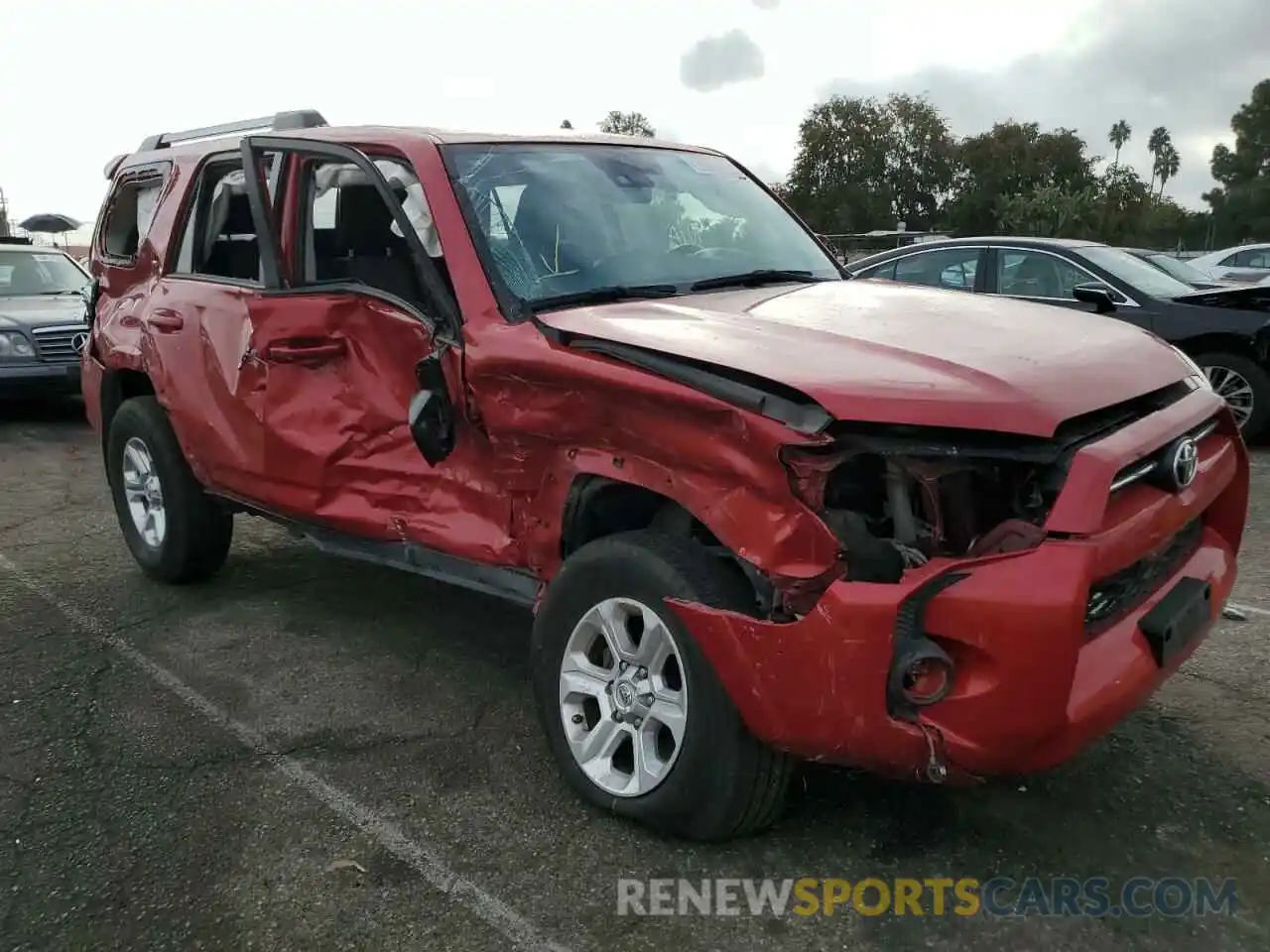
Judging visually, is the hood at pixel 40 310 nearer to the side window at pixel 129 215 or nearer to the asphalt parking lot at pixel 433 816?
the side window at pixel 129 215

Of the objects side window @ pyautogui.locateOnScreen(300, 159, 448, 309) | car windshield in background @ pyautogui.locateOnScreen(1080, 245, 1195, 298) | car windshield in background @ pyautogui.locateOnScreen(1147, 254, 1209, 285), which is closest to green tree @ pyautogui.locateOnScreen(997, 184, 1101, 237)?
car windshield in background @ pyautogui.locateOnScreen(1147, 254, 1209, 285)

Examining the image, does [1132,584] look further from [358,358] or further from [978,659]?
[358,358]

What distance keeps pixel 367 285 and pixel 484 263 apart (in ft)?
1.75

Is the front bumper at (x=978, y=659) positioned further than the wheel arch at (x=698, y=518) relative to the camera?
No

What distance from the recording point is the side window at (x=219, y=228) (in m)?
4.48

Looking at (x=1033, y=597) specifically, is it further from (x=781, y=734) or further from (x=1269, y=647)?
(x=1269, y=647)

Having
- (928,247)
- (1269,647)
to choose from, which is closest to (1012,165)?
(928,247)

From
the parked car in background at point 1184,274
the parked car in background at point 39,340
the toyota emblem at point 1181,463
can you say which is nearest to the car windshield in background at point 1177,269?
the parked car in background at point 1184,274

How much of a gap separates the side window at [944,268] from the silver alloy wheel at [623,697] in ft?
19.6

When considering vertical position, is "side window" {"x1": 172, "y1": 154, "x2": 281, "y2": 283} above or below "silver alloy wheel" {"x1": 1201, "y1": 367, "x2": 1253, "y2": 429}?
Answer: above

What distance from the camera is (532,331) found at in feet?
10.1

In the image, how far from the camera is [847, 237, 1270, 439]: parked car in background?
7859 millimetres

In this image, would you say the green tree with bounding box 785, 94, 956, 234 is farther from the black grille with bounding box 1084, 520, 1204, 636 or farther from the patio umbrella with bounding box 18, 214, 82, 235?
the black grille with bounding box 1084, 520, 1204, 636

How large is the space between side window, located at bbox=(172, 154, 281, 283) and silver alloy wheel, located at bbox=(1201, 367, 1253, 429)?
660 cm
